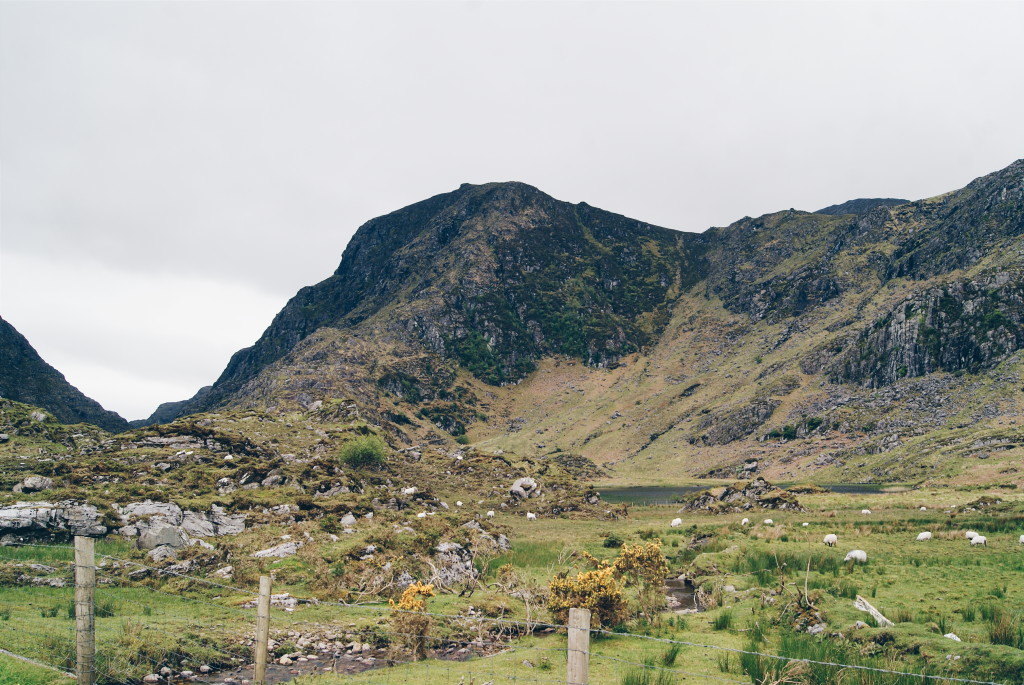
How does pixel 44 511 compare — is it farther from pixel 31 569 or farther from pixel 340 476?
pixel 340 476

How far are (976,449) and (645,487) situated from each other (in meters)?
51.6

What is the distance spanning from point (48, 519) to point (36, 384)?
621 ft

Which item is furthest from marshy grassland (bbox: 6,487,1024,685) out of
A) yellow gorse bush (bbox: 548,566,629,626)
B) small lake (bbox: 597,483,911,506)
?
small lake (bbox: 597,483,911,506)

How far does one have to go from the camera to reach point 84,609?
32.7 feet

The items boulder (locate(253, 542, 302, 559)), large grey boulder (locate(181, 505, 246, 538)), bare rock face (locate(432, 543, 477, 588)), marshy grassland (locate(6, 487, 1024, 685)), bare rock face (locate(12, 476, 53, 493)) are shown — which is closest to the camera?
marshy grassland (locate(6, 487, 1024, 685))

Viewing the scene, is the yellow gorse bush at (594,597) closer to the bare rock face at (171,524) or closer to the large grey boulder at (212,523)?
the bare rock face at (171,524)

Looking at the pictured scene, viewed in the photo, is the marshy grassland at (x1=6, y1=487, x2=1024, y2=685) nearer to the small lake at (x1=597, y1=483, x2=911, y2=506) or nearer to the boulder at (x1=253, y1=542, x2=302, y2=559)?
the boulder at (x1=253, y1=542, x2=302, y2=559)

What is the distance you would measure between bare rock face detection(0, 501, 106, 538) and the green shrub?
29.8m

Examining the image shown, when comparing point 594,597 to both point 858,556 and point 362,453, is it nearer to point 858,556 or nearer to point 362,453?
point 858,556

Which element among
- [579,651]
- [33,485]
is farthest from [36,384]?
[579,651]

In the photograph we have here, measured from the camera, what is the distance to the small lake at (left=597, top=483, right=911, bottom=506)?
72.8 m

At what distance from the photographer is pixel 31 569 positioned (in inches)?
790

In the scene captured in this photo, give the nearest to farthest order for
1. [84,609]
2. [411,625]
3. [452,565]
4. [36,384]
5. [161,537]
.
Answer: [84,609]
[411,625]
[161,537]
[452,565]
[36,384]

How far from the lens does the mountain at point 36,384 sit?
15725cm
